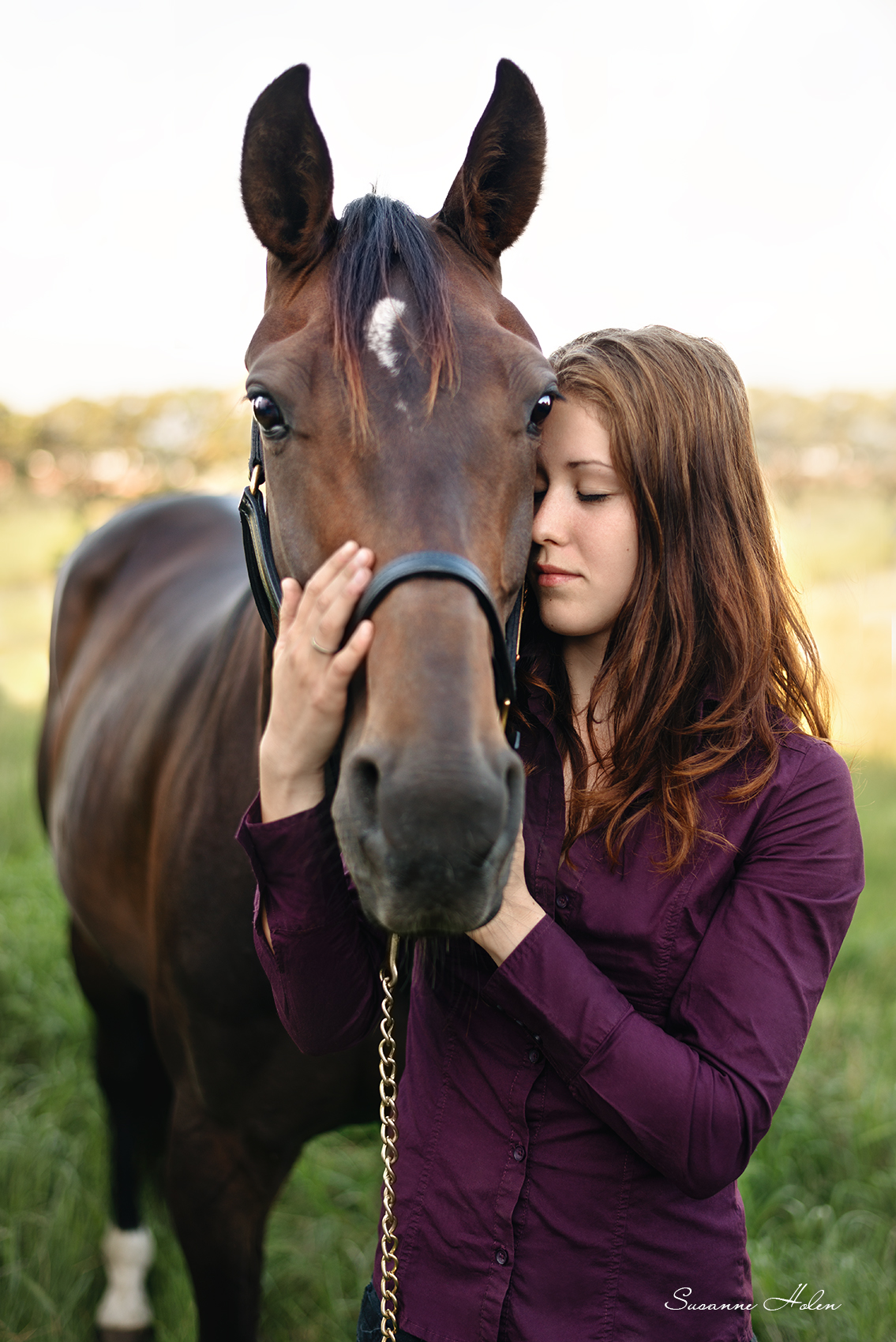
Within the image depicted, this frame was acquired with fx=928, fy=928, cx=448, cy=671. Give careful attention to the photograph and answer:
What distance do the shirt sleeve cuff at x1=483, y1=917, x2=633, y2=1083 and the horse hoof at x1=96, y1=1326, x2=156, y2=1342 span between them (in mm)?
2196

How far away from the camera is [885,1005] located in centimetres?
408

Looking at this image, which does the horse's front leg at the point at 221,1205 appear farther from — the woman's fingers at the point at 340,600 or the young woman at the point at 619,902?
the woman's fingers at the point at 340,600

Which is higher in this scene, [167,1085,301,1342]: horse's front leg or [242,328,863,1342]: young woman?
[242,328,863,1342]: young woman

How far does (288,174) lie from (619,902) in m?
1.29

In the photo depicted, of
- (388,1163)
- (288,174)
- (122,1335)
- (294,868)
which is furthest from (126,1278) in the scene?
(288,174)

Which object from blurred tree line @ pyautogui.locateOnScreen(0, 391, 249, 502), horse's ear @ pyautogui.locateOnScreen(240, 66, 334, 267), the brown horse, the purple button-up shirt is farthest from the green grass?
blurred tree line @ pyautogui.locateOnScreen(0, 391, 249, 502)

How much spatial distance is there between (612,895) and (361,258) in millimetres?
1021

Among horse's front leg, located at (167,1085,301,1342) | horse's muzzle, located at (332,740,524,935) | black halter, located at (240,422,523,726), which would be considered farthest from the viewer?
horse's front leg, located at (167,1085,301,1342)

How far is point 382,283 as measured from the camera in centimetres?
139

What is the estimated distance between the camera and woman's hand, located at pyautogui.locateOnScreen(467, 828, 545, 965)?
1230mm

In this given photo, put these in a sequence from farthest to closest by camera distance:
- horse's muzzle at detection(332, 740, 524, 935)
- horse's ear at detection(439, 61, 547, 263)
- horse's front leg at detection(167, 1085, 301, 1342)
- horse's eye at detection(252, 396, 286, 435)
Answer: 1. horse's front leg at detection(167, 1085, 301, 1342)
2. horse's ear at detection(439, 61, 547, 263)
3. horse's eye at detection(252, 396, 286, 435)
4. horse's muzzle at detection(332, 740, 524, 935)

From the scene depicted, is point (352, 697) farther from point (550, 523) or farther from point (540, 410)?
point (540, 410)

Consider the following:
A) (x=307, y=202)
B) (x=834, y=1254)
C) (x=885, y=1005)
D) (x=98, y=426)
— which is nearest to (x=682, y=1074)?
(x=307, y=202)

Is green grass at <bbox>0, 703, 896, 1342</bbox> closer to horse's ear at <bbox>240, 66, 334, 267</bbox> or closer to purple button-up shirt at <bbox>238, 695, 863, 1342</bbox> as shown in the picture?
purple button-up shirt at <bbox>238, 695, 863, 1342</bbox>
